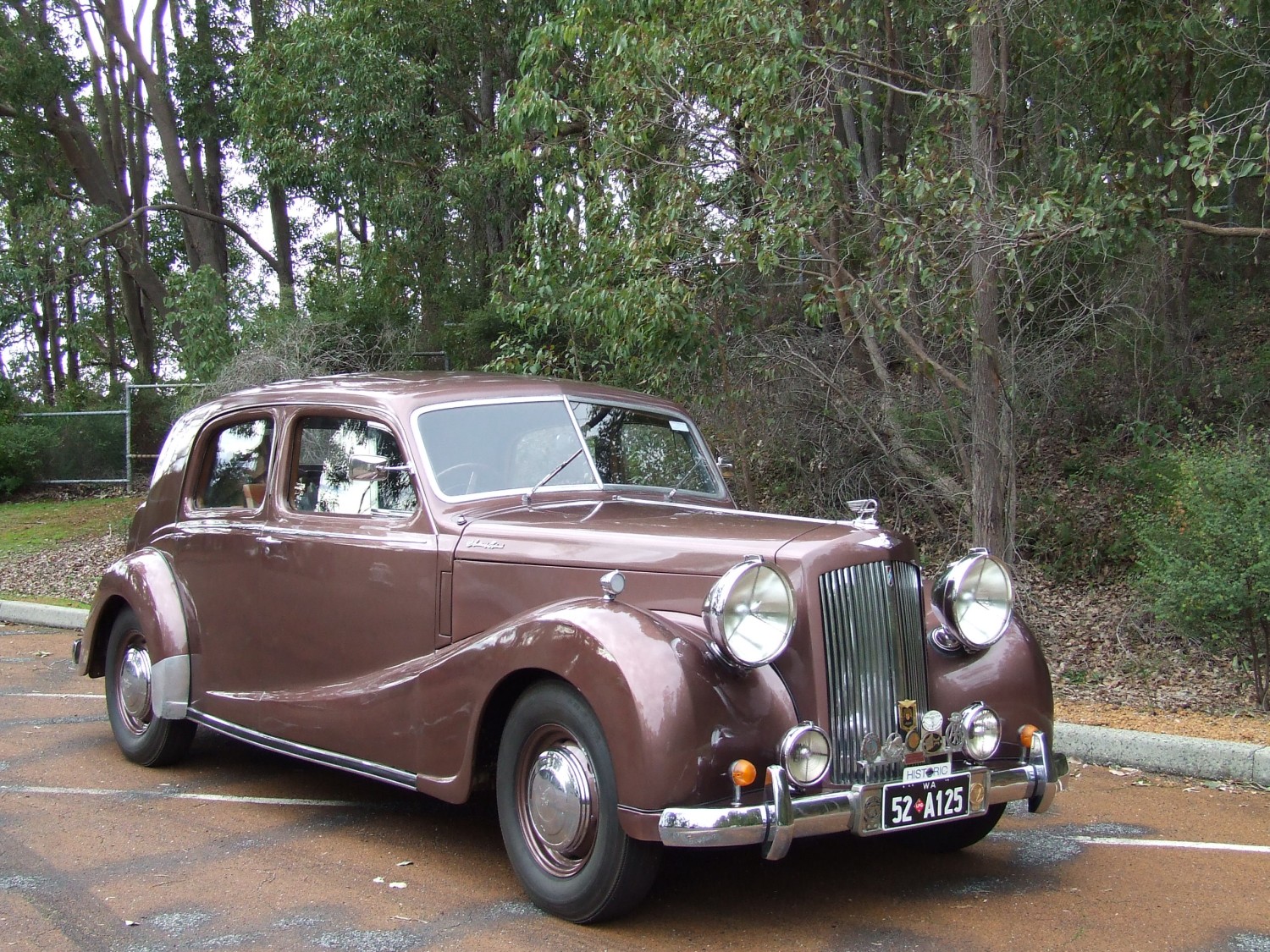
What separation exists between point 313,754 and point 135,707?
5.46ft

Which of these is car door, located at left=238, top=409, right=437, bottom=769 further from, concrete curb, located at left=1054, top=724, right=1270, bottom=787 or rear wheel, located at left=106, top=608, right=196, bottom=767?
concrete curb, located at left=1054, top=724, right=1270, bottom=787

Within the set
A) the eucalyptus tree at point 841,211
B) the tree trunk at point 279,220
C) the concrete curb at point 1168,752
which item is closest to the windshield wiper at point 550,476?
the concrete curb at point 1168,752

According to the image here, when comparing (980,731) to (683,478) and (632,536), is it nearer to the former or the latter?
(632,536)

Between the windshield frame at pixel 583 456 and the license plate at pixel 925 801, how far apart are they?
1934 millimetres

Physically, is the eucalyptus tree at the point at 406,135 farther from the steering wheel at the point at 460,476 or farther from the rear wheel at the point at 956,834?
the rear wheel at the point at 956,834

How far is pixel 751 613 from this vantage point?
148 inches

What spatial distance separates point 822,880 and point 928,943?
0.67m

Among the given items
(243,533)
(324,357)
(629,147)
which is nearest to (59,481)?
(324,357)

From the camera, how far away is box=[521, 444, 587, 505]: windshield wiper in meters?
4.93

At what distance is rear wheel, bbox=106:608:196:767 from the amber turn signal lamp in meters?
3.56

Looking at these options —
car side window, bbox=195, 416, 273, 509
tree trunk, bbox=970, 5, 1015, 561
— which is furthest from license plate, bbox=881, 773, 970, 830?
tree trunk, bbox=970, 5, 1015, 561

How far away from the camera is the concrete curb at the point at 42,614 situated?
35.2ft

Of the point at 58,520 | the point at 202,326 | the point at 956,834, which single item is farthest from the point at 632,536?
the point at 58,520

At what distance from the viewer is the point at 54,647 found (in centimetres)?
979
